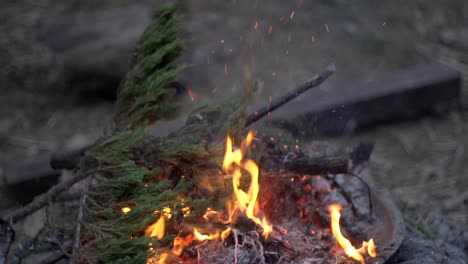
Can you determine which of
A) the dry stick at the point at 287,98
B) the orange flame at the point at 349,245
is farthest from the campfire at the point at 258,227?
the dry stick at the point at 287,98

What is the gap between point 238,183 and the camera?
2482 mm

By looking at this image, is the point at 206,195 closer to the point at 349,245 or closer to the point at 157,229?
the point at 157,229

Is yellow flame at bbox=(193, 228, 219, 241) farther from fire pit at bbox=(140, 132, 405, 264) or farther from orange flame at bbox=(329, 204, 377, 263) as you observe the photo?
orange flame at bbox=(329, 204, 377, 263)

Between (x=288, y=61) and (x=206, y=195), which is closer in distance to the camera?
(x=206, y=195)

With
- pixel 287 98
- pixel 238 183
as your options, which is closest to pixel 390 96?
pixel 287 98

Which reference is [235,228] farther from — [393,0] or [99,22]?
[393,0]

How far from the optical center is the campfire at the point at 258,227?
92.4 inches

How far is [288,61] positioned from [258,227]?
10.5 feet

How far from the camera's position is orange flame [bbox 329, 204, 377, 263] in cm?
236

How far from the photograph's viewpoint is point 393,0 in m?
5.87

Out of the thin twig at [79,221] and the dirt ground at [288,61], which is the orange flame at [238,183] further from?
the dirt ground at [288,61]

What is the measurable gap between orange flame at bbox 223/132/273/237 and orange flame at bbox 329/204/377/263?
10.3 inches

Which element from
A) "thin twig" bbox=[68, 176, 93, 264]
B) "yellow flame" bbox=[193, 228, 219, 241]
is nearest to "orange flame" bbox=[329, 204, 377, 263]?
"yellow flame" bbox=[193, 228, 219, 241]

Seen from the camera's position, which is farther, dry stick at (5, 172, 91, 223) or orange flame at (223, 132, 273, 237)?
dry stick at (5, 172, 91, 223)
